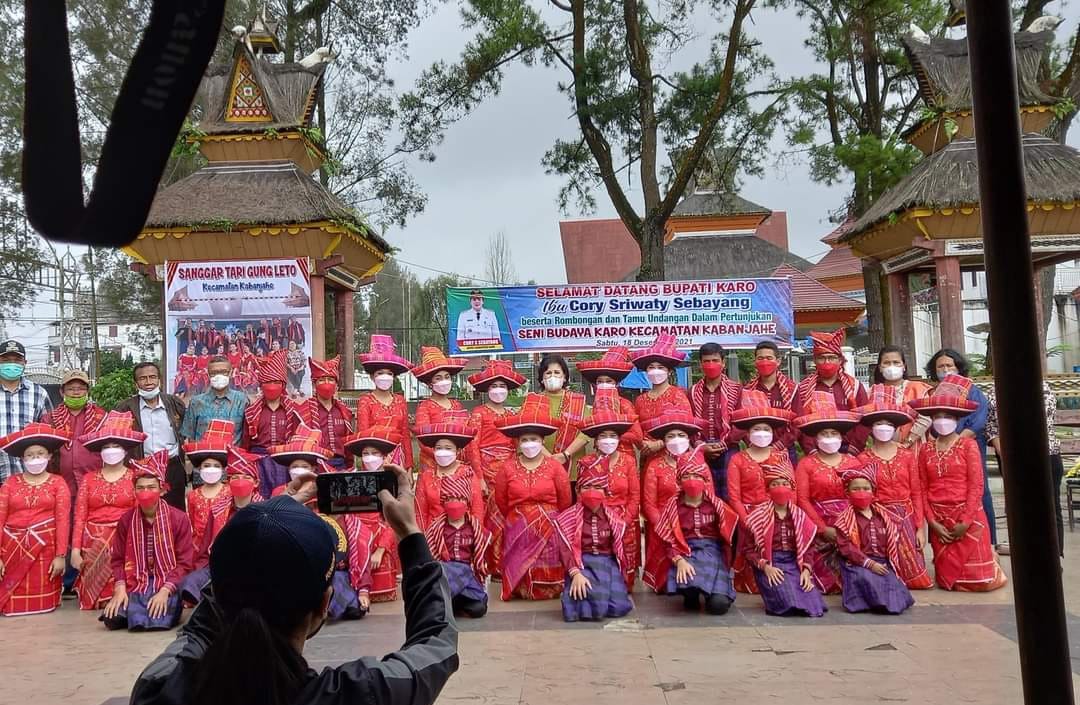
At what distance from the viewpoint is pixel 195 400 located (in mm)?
8016

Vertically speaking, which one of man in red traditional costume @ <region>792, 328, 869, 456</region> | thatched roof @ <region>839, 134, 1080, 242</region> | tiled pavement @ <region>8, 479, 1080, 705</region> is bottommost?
tiled pavement @ <region>8, 479, 1080, 705</region>

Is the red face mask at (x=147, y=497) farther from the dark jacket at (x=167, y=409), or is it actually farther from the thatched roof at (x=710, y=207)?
the thatched roof at (x=710, y=207)

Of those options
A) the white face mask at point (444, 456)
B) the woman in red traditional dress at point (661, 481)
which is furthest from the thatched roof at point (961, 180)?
the white face mask at point (444, 456)

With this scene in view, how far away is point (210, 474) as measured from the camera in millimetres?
6777

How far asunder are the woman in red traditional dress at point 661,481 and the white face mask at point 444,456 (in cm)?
147

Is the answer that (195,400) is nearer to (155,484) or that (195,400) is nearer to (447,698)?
(155,484)

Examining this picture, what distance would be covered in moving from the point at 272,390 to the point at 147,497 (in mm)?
1828

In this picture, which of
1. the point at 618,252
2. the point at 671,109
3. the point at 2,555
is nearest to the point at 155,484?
the point at 2,555

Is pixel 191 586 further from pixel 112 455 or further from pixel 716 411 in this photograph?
pixel 716 411

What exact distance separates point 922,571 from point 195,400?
6.07m

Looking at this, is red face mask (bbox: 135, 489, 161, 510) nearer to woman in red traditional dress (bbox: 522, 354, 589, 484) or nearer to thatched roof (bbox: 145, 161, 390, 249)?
woman in red traditional dress (bbox: 522, 354, 589, 484)

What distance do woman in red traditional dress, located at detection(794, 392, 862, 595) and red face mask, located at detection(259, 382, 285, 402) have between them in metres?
4.37

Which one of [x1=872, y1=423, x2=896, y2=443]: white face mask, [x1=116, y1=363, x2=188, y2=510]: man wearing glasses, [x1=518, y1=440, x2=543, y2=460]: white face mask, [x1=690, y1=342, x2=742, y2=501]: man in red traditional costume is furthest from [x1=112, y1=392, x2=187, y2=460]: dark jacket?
[x1=872, y1=423, x2=896, y2=443]: white face mask

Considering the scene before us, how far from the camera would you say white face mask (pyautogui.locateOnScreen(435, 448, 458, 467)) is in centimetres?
704
